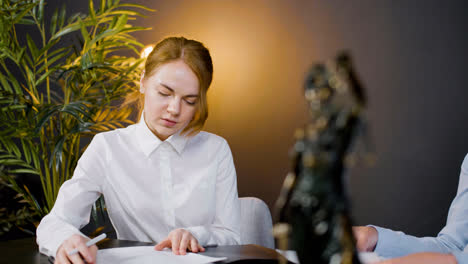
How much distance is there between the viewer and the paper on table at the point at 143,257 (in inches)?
33.4

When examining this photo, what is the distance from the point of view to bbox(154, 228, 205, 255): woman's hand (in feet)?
3.14

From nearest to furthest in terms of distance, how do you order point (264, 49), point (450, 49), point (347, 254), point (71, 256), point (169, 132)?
point (347, 254) → point (71, 256) → point (169, 132) → point (450, 49) → point (264, 49)

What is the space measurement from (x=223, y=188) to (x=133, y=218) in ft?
1.14

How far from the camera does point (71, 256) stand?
0.83 m

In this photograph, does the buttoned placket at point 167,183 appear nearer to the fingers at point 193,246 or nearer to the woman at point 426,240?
the fingers at point 193,246

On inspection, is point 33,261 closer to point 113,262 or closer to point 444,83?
point 113,262

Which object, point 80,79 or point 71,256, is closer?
point 71,256

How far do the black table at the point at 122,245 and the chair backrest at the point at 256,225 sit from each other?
60cm

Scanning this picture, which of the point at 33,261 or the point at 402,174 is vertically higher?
the point at 33,261

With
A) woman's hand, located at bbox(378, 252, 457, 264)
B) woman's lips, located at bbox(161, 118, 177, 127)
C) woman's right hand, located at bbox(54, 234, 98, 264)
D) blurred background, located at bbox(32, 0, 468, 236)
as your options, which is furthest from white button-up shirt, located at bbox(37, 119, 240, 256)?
blurred background, located at bbox(32, 0, 468, 236)

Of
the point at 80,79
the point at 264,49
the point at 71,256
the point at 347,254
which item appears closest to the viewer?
the point at 347,254

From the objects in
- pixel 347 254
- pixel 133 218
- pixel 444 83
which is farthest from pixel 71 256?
pixel 444 83

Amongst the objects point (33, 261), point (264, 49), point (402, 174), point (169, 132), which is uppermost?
point (264, 49)

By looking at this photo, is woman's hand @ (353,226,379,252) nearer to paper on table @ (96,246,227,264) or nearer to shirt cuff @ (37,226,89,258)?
paper on table @ (96,246,227,264)
